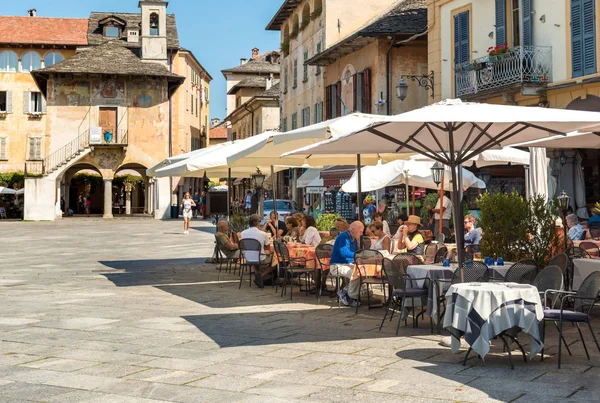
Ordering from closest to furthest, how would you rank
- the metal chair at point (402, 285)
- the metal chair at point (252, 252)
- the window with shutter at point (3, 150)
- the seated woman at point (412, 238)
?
the metal chair at point (402, 285) → the seated woman at point (412, 238) → the metal chair at point (252, 252) → the window with shutter at point (3, 150)

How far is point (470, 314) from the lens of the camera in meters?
6.97

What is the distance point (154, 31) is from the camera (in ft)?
167

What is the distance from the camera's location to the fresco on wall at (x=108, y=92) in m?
48.2

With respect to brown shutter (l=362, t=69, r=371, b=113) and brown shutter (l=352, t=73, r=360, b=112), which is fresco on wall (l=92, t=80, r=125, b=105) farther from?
brown shutter (l=362, t=69, r=371, b=113)

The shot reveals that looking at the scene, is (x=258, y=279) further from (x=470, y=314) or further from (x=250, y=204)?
(x=250, y=204)

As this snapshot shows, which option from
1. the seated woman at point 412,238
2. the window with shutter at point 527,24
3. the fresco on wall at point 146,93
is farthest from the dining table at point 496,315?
the fresco on wall at point 146,93

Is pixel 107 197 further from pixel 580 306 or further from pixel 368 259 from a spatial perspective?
pixel 580 306

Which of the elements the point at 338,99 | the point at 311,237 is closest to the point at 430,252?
the point at 311,237

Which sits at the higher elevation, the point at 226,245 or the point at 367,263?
the point at 226,245

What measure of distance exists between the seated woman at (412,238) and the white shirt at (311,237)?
1674 millimetres

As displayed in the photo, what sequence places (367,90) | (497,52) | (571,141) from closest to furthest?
(571,141) → (497,52) → (367,90)

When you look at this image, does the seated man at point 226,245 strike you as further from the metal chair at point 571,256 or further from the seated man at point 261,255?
the metal chair at point 571,256

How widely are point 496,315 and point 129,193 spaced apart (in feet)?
174

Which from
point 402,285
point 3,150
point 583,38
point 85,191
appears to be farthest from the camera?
point 85,191
